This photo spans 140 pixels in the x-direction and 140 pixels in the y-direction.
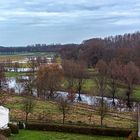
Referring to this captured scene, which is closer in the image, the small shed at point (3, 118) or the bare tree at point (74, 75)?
the small shed at point (3, 118)

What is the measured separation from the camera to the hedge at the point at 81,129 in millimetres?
36028

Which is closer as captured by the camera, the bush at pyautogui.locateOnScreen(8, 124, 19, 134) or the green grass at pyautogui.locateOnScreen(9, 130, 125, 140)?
the green grass at pyautogui.locateOnScreen(9, 130, 125, 140)

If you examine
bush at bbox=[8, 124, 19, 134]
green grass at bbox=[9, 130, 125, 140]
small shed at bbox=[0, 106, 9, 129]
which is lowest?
green grass at bbox=[9, 130, 125, 140]

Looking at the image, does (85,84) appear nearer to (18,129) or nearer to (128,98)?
(128,98)

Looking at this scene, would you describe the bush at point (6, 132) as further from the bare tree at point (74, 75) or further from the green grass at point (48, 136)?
the bare tree at point (74, 75)

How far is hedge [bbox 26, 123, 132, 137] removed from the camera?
3603 centimetres

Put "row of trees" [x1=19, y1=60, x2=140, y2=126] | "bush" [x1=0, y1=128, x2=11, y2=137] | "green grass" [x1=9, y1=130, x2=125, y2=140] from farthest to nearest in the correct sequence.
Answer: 1. "row of trees" [x1=19, y1=60, x2=140, y2=126]
2. "green grass" [x1=9, y1=130, x2=125, y2=140]
3. "bush" [x1=0, y1=128, x2=11, y2=137]

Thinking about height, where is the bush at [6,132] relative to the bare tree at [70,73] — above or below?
below

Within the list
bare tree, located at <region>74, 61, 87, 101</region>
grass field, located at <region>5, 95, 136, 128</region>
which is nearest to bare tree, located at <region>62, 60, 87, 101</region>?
bare tree, located at <region>74, 61, 87, 101</region>

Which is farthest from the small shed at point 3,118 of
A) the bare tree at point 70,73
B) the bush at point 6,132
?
the bare tree at point 70,73

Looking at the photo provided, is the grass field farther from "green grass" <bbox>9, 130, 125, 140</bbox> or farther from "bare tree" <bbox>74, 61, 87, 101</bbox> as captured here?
"bare tree" <bbox>74, 61, 87, 101</bbox>

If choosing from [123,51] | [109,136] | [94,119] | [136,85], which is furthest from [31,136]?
[123,51]

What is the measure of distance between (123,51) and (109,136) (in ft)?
254

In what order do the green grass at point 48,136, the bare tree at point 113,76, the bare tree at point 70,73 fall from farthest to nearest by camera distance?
the bare tree at point 70,73 → the bare tree at point 113,76 → the green grass at point 48,136
